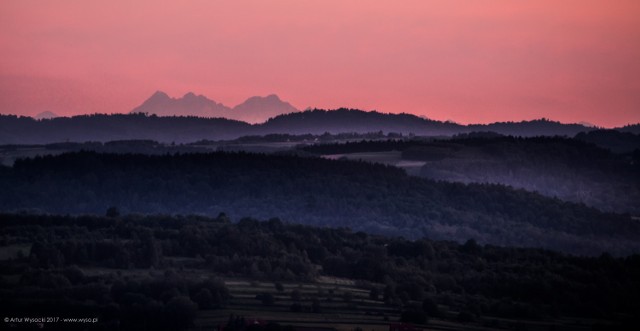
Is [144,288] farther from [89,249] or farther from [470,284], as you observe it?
[470,284]

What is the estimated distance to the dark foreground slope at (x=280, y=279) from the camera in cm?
8744

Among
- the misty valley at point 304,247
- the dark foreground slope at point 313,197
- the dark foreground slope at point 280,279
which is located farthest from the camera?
the dark foreground slope at point 313,197

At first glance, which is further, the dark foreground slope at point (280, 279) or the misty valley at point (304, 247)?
the misty valley at point (304, 247)

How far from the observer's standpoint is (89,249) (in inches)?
4082

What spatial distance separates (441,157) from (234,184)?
34026 millimetres

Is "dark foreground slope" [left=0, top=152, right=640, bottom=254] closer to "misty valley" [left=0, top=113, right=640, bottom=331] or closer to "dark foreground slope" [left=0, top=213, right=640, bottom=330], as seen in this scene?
"misty valley" [left=0, top=113, right=640, bottom=331]

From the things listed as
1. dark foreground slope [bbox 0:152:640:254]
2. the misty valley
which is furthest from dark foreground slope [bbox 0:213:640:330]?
dark foreground slope [bbox 0:152:640:254]

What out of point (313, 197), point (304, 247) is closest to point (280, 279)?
point (304, 247)

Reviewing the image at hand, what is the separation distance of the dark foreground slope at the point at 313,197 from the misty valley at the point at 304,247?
0.28 metres

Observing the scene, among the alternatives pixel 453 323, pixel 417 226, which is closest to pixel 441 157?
pixel 417 226

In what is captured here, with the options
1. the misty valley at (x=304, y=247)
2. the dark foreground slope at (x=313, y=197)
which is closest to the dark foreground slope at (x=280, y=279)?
the misty valley at (x=304, y=247)

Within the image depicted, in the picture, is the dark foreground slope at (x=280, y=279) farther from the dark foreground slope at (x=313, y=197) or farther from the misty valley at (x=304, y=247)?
the dark foreground slope at (x=313, y=197)

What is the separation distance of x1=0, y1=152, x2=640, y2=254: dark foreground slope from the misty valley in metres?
0.28

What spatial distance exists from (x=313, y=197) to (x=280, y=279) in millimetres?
65796
